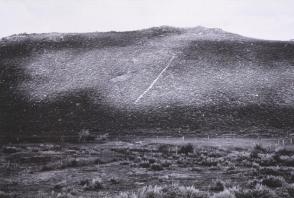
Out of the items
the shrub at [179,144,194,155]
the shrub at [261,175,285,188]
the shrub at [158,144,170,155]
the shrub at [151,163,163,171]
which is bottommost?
the shrub at [158,144,170,155]

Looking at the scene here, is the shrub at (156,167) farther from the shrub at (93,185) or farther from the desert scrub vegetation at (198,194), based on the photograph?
the desert scrub vegetation at (198,194)

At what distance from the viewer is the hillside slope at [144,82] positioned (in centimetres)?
4353

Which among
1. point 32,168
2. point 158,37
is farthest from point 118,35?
point 32,168

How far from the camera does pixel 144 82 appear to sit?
170 ft

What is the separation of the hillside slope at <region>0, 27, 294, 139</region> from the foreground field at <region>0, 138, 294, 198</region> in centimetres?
1206

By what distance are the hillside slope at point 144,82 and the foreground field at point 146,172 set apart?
12.1 m

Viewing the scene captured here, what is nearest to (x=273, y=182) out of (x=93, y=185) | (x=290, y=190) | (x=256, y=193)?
(x=290, y=190)

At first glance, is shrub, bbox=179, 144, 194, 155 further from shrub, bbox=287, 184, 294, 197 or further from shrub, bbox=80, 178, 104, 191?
shrub, bbox=287, 184, 294, 197

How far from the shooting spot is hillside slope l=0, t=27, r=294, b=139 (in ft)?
143

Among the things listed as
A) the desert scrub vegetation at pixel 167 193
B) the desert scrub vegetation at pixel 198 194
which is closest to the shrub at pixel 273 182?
the desert scrub vegetation at pixel 198 194

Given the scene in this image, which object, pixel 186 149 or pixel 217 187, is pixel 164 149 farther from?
pixel 217 187

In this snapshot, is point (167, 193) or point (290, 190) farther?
point (290, 190)

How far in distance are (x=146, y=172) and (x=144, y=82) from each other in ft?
107

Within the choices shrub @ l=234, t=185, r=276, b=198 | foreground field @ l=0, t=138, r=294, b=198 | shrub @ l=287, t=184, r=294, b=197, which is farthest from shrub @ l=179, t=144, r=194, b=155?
shrub @ l=234, t=185, r=276, b=198
